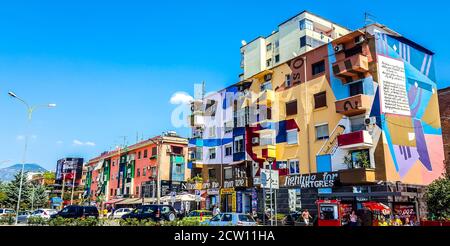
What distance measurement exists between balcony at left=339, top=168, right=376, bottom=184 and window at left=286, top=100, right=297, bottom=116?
9.34 meters

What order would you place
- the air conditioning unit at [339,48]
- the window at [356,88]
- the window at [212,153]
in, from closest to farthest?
the window at [356,88], the air conditioning unit at [339,48], the window at [212,153]

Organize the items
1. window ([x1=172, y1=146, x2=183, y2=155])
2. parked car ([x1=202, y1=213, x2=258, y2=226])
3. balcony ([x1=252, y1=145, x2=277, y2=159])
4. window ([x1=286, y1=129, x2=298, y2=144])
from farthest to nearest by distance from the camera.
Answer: window ([x1=172, y1=146, x2=183, y2=155]) < balcony ([x1=252, y1=145, x2=277, y2=159]) < window ([x1=286, y1=129, x2=298, y2=144]) < parked car ([x1=202, y1=213, x2=258, y2=226])

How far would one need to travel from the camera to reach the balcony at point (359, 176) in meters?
29.1

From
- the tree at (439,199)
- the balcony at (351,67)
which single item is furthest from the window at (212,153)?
the tree at (439,199)

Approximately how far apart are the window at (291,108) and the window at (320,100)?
2.59m

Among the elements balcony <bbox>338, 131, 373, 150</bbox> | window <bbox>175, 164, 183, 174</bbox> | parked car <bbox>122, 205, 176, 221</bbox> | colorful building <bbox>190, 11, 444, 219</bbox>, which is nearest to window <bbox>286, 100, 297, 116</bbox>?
colorful building <bbox>190, 11, 444, 219</bbox>

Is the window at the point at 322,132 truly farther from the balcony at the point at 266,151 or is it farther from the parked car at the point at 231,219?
the parked car at the point at 231,219

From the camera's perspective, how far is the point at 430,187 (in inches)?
1150

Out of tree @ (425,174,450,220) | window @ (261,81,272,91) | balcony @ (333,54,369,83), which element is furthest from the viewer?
window @ (261,81,272,91)

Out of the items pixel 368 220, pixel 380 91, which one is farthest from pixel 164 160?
pixel 368 220

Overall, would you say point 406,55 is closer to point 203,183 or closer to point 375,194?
point 375,194

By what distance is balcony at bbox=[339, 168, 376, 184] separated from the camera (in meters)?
29.1

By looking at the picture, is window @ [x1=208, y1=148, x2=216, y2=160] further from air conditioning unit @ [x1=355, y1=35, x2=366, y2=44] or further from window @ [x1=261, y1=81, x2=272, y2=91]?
air conditioning unit @ [x1=355, y1=35, x2=366, y2=44]
